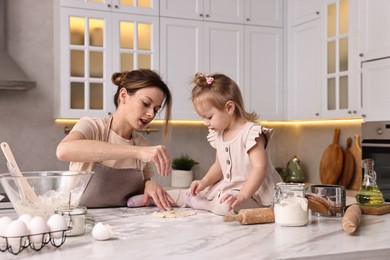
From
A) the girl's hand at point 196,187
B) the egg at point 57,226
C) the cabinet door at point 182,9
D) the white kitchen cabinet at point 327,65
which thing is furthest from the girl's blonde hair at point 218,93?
the cabinet door at point 182,9

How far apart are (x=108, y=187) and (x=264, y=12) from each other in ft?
8.71

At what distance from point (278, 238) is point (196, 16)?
2774 millimetres

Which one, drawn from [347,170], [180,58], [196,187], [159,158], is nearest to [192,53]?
[180,58]

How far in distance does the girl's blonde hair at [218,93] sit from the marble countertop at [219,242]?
0.63 m

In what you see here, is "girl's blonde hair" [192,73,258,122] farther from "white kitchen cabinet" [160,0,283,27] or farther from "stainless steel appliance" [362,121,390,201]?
"white kitchen cabinet" [160,0,283,27]

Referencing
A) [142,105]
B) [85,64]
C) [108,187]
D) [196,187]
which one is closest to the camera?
[108,187]

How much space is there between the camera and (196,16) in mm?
3809

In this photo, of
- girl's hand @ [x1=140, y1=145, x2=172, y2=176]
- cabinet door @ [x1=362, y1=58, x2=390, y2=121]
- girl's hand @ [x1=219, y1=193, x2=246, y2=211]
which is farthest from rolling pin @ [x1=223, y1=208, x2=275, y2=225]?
cabinet door @ [x1=362, y1=58, x2=390, y2=121]

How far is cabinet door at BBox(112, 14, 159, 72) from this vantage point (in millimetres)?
3576

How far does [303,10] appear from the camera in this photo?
3945mm

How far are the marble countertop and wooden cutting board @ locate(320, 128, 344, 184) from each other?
7.11 ft

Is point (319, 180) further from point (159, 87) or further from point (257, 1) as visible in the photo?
point (159, 87)

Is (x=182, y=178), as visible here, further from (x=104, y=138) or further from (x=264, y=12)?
(x=104, y=138)

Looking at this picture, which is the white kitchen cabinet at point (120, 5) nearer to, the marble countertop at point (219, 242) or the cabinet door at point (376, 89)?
the cabinet door at point (376, 89)
